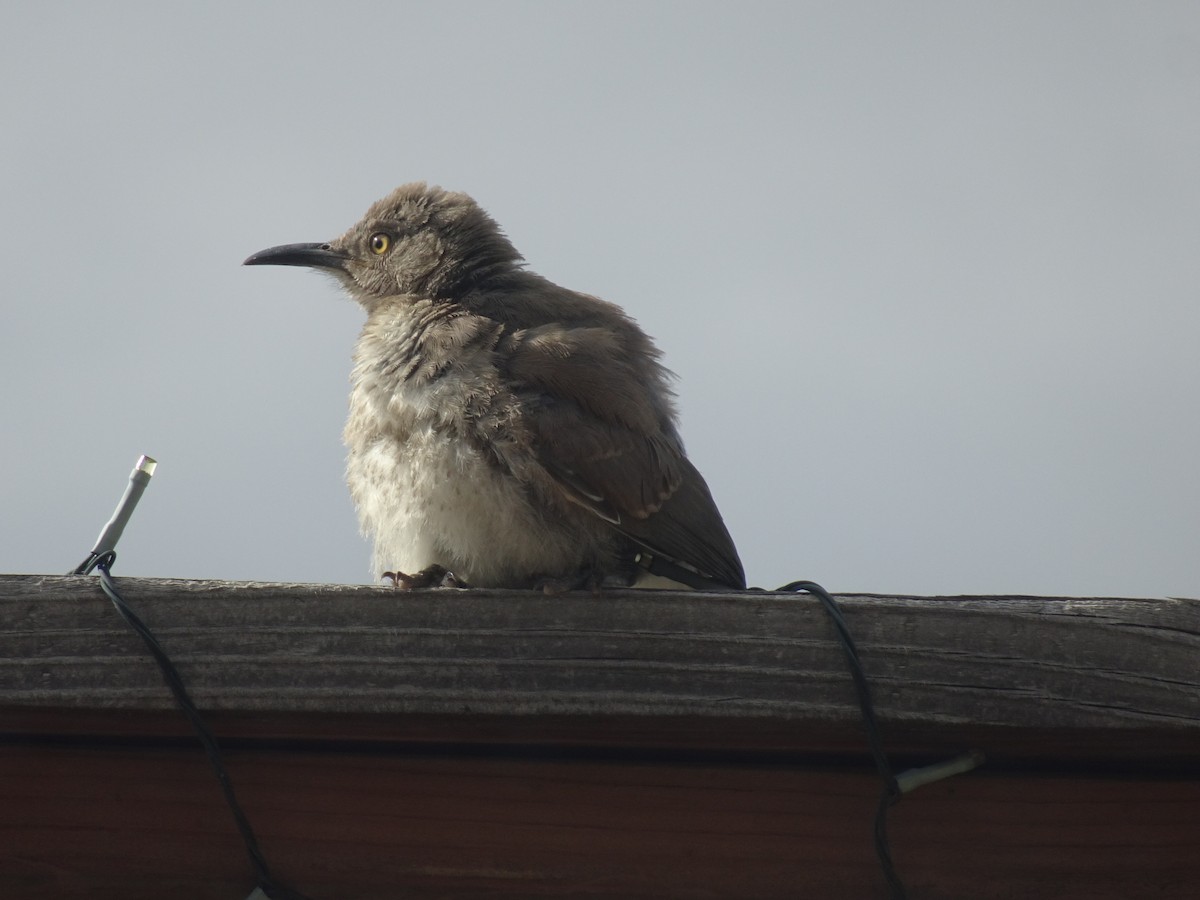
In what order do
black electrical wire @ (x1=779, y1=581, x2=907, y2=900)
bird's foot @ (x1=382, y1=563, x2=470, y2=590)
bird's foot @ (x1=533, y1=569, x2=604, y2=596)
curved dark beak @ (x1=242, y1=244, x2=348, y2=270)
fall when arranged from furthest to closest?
curved dark beak @ (x1=242, y1=244, x2=348, y2=270), bird's foot @ (x1=382, y1=563, x2=470, y2=590), bird's foot @ (x1=533, y1=569, x2=604, y2=596), black electrical wire @ (x1=779, y1=581, x2=907, y2=900)

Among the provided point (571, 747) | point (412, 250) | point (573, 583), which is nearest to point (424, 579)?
point (573, 583)

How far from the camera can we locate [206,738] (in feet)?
6.18

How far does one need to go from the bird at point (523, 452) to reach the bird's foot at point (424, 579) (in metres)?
0.01

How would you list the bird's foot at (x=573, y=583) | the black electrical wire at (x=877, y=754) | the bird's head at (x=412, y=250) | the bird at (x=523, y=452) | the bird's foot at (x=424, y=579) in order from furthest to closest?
the bird's head at (x=412, y=250) < the bird at (x=523, y=452) < the bird's foot at (x=424, y=579) < the bird's foot at (x=573, y=583) < the black electrical wire at (x=877, y=754)

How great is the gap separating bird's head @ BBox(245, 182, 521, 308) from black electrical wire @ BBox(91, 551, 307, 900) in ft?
8.07

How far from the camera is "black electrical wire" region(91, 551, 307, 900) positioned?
1.88m

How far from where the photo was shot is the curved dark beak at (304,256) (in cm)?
518

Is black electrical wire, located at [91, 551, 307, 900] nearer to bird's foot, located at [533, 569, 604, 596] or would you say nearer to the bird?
bird's foot, located at [533, 569, 604, 596]

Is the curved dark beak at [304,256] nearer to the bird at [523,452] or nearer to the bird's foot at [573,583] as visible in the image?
the bird at [523,452]

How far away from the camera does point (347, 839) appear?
1961 millimetres

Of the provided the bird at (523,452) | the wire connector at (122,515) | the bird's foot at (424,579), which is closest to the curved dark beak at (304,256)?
the bird at (523,452)

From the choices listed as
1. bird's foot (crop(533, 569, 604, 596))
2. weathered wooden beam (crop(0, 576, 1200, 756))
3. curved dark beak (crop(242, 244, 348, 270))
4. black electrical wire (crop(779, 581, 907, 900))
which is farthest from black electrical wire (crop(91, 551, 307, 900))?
curved dark beak (crop(242, 244, 348, 270))

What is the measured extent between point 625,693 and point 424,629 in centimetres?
Result: 32

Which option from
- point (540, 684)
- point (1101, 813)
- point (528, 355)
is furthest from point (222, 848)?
point (528, 355)
